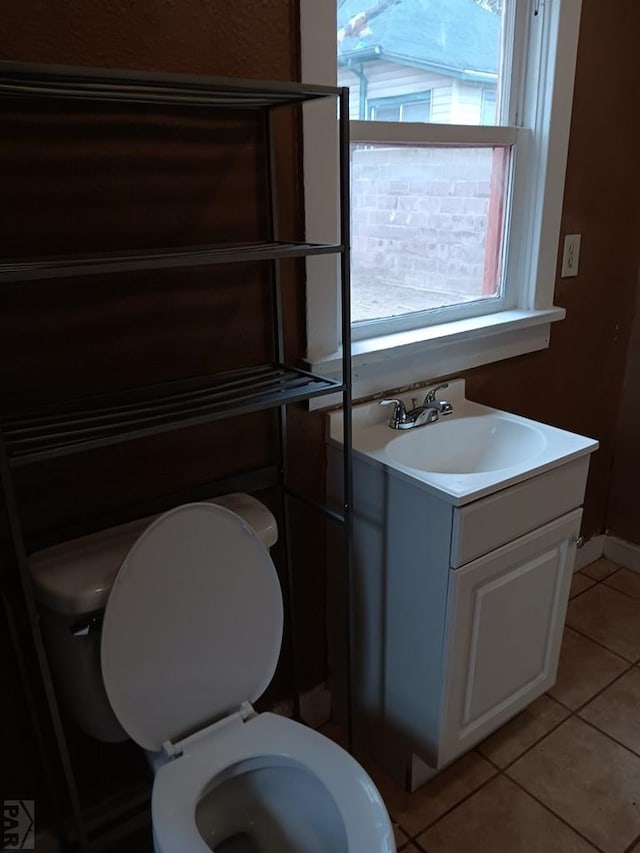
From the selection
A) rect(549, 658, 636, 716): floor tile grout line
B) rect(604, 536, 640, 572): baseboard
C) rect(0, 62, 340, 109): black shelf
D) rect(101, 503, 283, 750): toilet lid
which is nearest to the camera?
rect(0, 62, 340, 109): black shelf

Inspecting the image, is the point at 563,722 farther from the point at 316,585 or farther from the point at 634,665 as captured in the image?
the point at 316,585

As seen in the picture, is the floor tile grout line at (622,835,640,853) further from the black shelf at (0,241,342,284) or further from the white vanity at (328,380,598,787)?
the black shelf at (0,241,342,284)

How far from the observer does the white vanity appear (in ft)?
4.44

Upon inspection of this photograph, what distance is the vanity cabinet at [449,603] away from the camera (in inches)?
53.4

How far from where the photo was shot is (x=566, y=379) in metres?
2.15

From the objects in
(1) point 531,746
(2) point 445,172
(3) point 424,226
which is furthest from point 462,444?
(1) point 531,746

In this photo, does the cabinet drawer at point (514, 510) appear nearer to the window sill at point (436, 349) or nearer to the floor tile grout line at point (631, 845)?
the window sill at point (436, 349)

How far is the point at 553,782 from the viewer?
161 centimetres

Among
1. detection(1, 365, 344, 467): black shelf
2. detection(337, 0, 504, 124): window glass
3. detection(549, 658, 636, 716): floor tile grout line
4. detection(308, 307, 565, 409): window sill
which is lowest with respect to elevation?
detection(549, 658, 636, 716): floor tile grout line

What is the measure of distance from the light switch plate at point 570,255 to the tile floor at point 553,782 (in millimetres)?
1175

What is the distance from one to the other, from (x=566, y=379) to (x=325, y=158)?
1.19 metres

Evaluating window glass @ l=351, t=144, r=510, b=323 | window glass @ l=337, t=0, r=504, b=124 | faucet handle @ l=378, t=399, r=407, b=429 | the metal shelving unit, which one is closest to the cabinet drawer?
the metal shelving unit

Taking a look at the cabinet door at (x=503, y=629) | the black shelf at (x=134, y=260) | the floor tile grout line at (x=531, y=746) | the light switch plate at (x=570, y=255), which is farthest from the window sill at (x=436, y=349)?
the floor tile grout line at (x=531, y=746)

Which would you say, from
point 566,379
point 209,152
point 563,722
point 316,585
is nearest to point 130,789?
point 316,585
